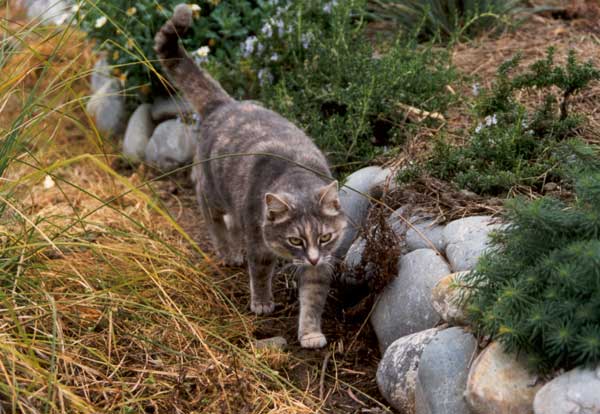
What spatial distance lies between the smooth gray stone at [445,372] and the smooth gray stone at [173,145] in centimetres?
355

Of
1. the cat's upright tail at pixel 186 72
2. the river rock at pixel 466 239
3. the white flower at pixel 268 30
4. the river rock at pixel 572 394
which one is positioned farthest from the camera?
the white flower at pixel 268 30

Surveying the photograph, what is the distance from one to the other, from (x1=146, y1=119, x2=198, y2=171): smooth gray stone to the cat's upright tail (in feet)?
3.48

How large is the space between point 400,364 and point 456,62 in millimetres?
3144

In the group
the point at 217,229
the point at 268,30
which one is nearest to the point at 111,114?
the point at 268,30

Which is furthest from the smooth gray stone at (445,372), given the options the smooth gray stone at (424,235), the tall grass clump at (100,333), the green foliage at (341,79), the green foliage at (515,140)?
the green foliage at (341,79)

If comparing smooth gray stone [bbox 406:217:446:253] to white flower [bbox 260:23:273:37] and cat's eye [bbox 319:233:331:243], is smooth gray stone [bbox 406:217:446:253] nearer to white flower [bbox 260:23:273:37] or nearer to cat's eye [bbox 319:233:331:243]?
cat's eye [bbox 319:233:331:243]

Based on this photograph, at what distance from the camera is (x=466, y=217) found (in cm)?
405

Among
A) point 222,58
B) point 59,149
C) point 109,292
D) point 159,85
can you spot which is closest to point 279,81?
point 222,58

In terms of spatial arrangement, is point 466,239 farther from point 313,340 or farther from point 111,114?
point 111,114

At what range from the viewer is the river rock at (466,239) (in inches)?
145

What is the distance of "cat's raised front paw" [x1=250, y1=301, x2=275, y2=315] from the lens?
15.1 feet

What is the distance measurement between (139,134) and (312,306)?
10.2 feet

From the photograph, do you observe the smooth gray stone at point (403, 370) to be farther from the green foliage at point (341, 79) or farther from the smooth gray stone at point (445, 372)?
the green foliage at point (341, 79)

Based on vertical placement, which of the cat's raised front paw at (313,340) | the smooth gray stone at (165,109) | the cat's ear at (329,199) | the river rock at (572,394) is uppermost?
the river rock at (572,394)
